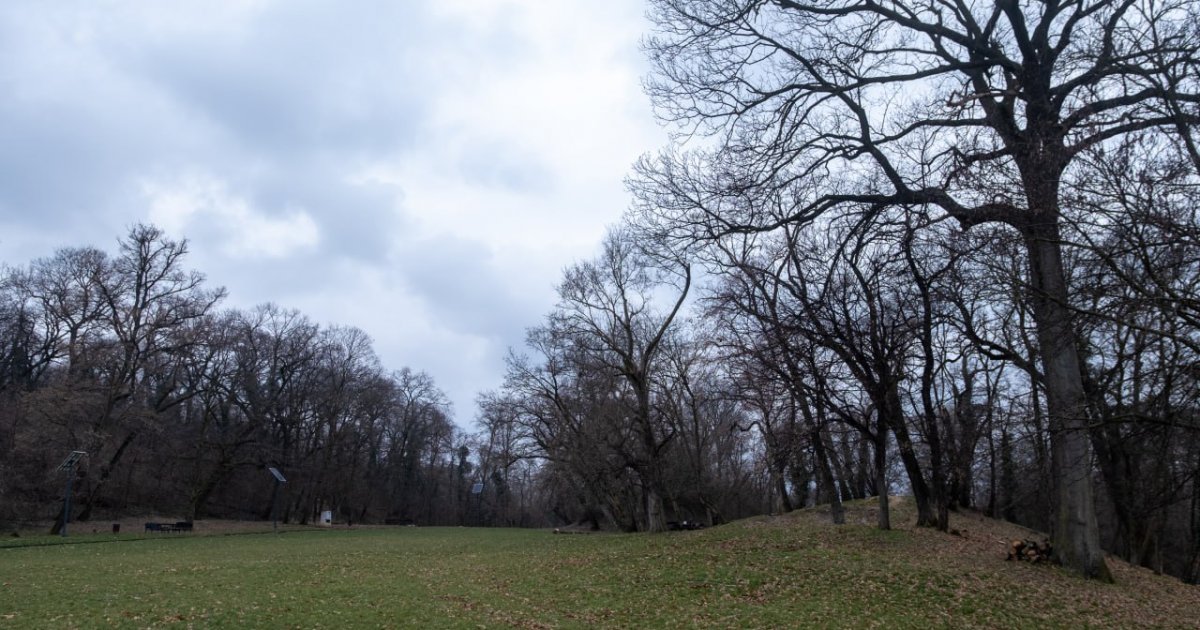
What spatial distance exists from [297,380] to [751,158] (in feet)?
154

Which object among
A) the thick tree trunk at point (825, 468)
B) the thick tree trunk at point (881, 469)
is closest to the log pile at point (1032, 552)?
the thick tree trunk at point (881, 469)

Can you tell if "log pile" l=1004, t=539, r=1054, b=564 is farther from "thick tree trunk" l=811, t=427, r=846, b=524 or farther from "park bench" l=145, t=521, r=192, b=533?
"park bench" l=145, t=521, r=192, b=533

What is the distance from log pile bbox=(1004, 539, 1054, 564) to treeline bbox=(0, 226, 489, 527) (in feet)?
108

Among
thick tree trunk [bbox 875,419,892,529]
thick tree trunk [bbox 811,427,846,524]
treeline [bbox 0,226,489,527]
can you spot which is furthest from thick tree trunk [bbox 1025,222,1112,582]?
treeline [bbox 0,226,489,527]

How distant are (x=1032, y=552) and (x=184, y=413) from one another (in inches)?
2127

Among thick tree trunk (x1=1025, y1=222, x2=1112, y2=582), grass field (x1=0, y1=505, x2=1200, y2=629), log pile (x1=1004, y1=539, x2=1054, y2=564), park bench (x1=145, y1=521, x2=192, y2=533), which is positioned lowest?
park bench (x1=145, y1=521, x2=192, y2=533)

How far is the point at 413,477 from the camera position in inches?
2751

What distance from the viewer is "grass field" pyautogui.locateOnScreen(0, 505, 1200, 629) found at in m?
10.4

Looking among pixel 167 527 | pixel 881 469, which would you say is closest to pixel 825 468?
pixel 881 469

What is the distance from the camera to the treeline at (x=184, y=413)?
104 feet

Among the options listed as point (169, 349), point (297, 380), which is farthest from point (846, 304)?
point (297, 380)

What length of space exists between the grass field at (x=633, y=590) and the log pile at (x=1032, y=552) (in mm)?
535

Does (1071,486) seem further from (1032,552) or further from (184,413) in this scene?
(184,413)

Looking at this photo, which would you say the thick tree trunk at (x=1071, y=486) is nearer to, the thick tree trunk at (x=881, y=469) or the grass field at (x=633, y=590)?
the grass field at (x=633, y=590)
